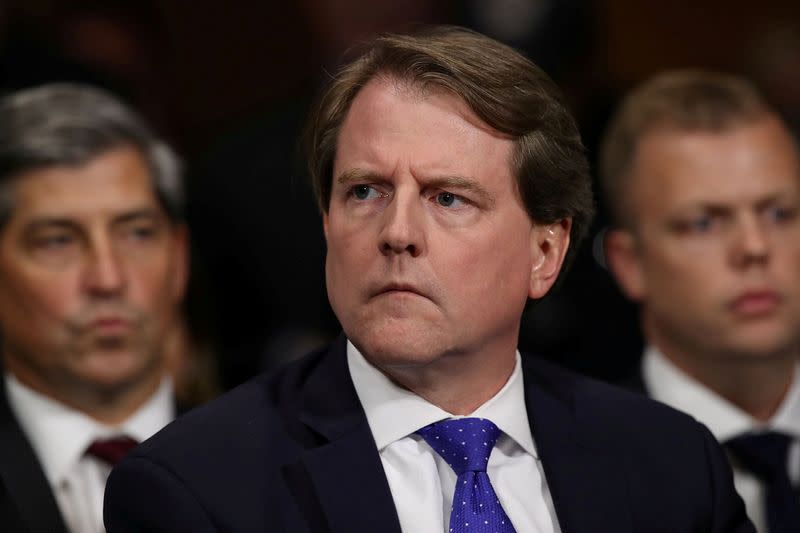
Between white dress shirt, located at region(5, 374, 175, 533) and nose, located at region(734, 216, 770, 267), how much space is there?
1469 mm

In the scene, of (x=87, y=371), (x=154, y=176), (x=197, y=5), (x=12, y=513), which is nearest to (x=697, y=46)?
(x=197, y=5)

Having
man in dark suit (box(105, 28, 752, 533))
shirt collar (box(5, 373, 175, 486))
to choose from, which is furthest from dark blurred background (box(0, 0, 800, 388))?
man in dark suit (box(105, 28, 752, 533))

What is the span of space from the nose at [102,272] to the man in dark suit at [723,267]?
132 centimetres

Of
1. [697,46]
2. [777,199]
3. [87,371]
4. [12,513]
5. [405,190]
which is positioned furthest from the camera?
[697,46]

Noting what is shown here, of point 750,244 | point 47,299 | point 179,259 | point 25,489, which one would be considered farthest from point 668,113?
point 25,489

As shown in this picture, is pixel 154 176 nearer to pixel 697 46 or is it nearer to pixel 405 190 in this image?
pixel 405 190

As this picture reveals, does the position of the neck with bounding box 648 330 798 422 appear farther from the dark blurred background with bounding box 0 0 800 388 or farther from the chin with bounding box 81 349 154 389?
the chin with bounding box 81 349 154 389

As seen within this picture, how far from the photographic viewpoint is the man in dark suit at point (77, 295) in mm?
3381

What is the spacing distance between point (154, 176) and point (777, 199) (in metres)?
1.58

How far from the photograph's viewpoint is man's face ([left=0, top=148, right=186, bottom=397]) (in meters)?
3.40

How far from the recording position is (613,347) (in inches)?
174

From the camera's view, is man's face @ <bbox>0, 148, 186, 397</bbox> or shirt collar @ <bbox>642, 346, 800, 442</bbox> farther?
shirt collar @ <bbox>642, 346, 800, 442</bbox>

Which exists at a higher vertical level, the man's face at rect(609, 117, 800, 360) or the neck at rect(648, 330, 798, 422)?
the man's face at rect(609, 117, 800, 360)

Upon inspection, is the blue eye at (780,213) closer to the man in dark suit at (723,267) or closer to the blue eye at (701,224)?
the man in dark suit at (723,267)
